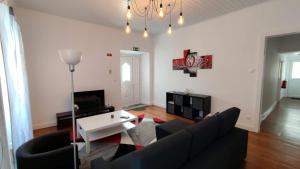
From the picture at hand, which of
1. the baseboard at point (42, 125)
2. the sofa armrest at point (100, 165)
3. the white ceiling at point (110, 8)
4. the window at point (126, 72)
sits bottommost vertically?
the baseboard at point (42, 125)

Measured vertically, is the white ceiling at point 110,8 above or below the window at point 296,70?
above

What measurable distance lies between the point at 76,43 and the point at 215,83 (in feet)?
13.5

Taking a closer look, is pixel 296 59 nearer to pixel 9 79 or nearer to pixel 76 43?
pixel 76 43

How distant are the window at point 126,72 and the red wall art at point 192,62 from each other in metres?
1.98

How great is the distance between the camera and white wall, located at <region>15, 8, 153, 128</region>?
135 inches

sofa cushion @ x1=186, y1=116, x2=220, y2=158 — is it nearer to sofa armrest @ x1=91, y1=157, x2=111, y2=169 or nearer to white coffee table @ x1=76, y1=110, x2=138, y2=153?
sofa armrest @ x1=91, y1=157, x2=111, y2=169

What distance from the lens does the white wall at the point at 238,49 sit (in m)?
2.98

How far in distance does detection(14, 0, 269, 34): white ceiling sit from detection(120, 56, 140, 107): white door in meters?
1.98

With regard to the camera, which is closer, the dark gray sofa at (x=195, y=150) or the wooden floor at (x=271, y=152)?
the dark gray sofa at (x=195, y=150)

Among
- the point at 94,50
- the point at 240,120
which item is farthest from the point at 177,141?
the point at 94,50

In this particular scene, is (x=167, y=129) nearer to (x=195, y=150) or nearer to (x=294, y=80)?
(x=195, y=150)

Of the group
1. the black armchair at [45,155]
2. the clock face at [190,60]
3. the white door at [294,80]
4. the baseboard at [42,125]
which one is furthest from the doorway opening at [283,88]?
the baseboard at [42,125]

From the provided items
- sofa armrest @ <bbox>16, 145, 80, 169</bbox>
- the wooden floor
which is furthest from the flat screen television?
sofa armrest @ <bbox>16, 145, 80, 169</bbox>

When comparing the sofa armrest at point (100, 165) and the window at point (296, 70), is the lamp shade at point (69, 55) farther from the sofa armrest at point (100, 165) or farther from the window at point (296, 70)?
the window at point (296, 70)
